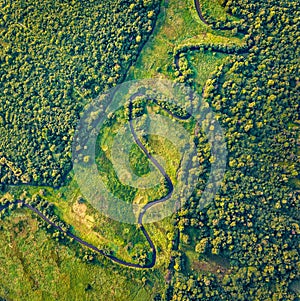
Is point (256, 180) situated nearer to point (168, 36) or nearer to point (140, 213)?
point (140, 213)

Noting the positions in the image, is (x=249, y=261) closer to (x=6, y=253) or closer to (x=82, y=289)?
(x=82, y=289)

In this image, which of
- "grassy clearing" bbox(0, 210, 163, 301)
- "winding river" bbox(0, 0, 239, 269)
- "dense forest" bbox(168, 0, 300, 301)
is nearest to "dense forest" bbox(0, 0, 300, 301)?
"dense forest" bbox(168, 0, 300, 301)


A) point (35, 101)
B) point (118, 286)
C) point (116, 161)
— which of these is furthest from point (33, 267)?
point (35, 101)

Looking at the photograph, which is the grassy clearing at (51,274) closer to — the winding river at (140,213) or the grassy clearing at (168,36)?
the winding river at (140,213)

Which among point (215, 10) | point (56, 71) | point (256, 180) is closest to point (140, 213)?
point (256, 180)

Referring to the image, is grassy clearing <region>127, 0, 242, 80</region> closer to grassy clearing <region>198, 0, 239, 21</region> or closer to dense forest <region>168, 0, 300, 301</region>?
grassy clearing <region>198, 0, 239, 21</region>

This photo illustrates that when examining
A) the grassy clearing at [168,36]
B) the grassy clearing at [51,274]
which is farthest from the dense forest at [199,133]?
the grassy clearing at [51,274]
